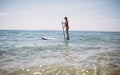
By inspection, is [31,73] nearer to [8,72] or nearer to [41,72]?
[41,72]

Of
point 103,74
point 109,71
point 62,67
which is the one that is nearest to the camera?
point 103,74

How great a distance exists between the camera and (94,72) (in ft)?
18.9

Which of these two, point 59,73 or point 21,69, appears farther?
point 21,69

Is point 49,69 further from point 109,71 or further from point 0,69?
point 109,71

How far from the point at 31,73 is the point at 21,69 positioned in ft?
2.21

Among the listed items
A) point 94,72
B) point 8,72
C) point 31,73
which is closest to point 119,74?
point 94,72

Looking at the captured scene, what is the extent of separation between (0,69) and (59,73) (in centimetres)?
244

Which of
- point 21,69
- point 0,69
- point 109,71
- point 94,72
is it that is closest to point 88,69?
point 94,72

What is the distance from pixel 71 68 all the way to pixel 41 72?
129cm

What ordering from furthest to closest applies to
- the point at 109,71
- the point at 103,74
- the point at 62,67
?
the point at 62,67
the point at 109,71
the point at 103,74

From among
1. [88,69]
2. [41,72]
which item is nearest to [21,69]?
[41,72]

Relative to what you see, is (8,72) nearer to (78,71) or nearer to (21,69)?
(21,69)

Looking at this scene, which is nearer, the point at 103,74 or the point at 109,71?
the point at 103,74

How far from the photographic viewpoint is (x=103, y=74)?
557cm
